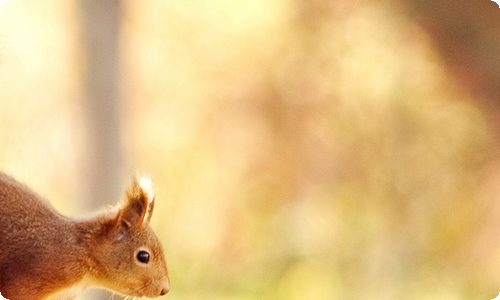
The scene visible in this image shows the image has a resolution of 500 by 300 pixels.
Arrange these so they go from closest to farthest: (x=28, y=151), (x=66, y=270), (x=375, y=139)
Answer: (x=66, y=270), (x=28, y=151), (x=375, y=139)

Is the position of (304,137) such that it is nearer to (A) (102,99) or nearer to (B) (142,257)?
(A) (102,99)

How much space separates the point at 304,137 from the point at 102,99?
21.8 inches

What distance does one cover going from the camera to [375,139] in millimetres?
1717

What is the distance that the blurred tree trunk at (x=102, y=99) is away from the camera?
4.11ft

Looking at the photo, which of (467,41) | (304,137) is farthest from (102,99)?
(467,41)

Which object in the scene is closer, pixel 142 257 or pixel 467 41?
pixel 142 257

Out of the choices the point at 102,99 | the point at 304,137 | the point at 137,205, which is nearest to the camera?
the point at 137,205

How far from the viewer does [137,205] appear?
1.90 ft

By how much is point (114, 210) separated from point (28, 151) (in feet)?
1.91

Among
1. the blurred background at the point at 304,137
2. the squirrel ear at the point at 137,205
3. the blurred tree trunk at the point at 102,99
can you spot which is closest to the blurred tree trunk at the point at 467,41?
the blurred background at the point at 304,137

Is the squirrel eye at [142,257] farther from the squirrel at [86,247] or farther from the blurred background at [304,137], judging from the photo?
the blurred background at [304,137]

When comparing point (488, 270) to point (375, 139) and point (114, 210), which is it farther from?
point (114, 210)

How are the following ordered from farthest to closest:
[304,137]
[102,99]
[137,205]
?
[304,137], [102,99], [137,205]

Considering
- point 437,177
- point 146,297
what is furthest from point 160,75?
point 146,297
